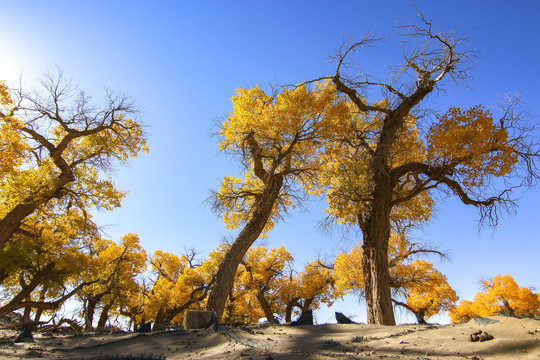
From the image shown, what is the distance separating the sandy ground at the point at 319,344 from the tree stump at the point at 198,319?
55cm

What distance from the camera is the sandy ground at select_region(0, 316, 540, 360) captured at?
3658mm

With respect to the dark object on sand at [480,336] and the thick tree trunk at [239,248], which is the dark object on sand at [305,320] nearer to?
the thick tree trunk at [239,248]

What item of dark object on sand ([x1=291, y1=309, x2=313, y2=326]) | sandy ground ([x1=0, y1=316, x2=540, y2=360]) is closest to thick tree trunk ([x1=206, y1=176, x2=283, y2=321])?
dark object on sand ([x1=291, y1=309, x2=313, y2=326])

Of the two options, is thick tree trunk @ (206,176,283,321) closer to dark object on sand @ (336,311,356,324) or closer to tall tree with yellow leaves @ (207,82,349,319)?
tall tree with yellow leaves @ (207,82,349,319)

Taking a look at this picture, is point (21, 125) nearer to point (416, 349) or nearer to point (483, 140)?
point (416, 349)

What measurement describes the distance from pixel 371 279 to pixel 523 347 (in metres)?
5.55

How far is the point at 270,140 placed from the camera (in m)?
10.5

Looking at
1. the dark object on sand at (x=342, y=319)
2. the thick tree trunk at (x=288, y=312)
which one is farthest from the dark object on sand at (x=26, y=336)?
the thick tree trunk at (x=288, y=312)

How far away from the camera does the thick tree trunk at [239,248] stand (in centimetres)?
842

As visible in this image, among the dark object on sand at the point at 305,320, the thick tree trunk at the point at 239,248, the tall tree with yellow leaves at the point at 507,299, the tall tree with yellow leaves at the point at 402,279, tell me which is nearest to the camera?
the dark object on sand at the point at 305,320

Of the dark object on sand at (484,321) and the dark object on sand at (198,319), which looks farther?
the dark object on sand at (198,319)

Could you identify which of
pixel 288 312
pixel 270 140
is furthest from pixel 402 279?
pixel 270 140

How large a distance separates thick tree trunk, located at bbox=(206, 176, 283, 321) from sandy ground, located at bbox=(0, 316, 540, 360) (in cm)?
267

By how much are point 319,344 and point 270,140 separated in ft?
23.4
